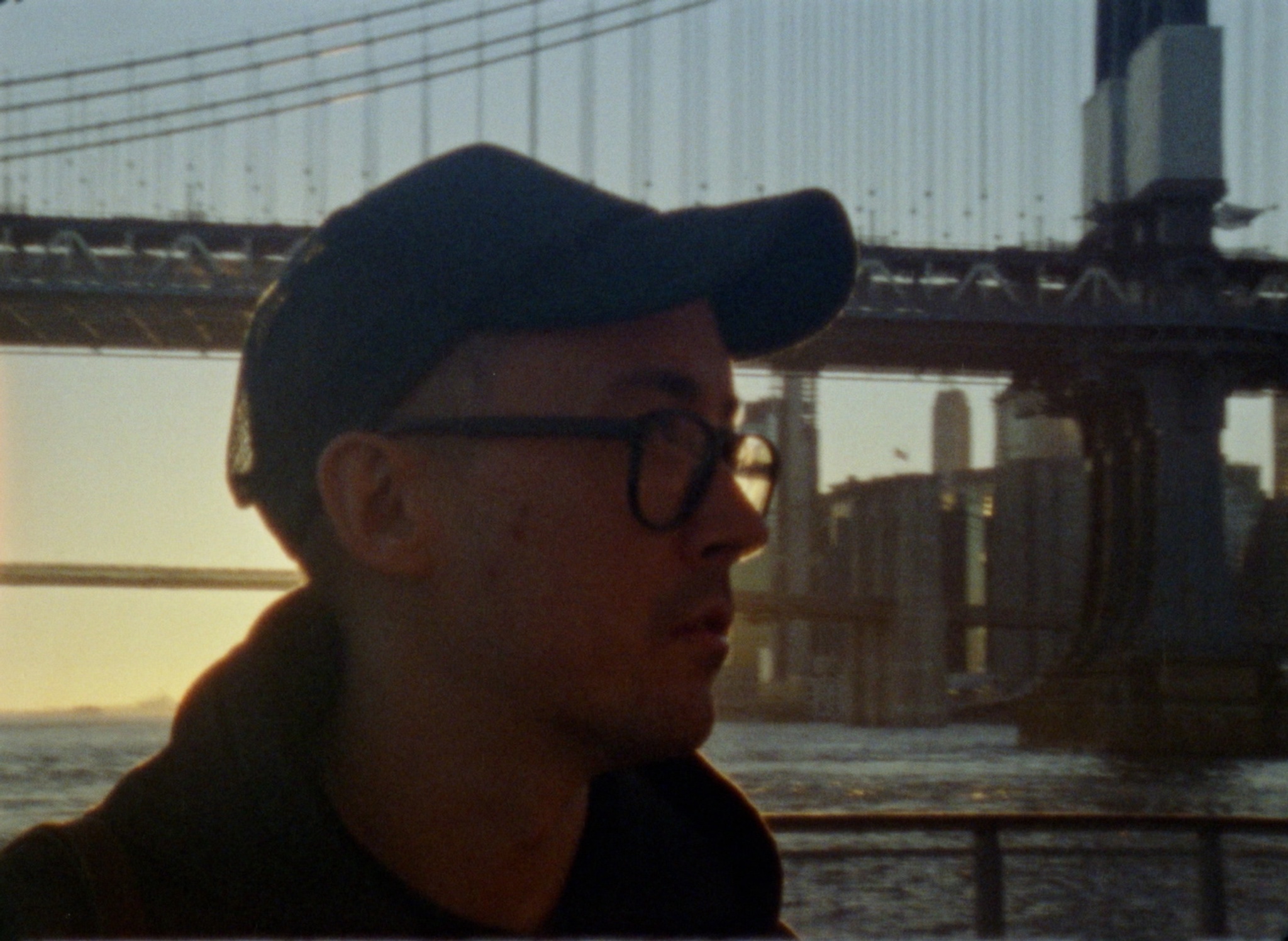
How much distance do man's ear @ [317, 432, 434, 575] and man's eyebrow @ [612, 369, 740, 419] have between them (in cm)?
10

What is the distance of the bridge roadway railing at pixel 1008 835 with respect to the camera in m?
2.75

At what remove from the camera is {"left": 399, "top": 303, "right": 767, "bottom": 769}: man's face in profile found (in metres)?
0.76

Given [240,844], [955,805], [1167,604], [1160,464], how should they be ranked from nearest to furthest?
[240,844] → [955,805] → [1160,464] → [1167,604]

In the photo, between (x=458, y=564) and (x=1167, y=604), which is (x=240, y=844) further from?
(x=1167, y=604)

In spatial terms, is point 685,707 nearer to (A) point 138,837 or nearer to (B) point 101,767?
(A) point 138,837

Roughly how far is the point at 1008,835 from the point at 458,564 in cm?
229

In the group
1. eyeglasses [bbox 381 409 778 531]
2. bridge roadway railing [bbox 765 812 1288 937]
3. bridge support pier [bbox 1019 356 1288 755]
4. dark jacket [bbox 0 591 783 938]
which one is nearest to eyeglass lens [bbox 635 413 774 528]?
eyeglasses [bbox 381 409 778 531]

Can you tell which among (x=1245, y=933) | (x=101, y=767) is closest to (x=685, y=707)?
(x=1245, y=933)

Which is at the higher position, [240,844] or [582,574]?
[582,574]

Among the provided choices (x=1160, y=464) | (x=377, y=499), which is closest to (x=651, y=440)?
(x=377, y=499)

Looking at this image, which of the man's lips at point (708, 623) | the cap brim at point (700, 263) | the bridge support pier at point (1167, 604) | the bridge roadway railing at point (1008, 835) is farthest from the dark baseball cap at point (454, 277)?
the bridge support pier at point (1167, 604)

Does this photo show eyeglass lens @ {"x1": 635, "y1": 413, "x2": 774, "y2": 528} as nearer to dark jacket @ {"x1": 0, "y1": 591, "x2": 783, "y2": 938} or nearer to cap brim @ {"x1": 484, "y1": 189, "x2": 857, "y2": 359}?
cap brim @ {"x1": 484, "y1": 189, "x2": 857, "y2": 359}

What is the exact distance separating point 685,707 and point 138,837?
224mm

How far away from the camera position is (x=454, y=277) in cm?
80
